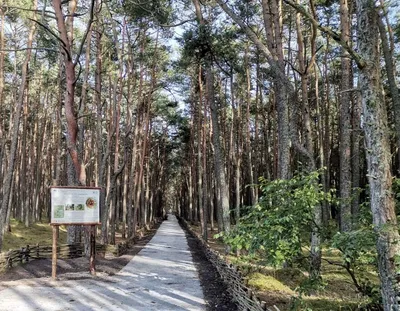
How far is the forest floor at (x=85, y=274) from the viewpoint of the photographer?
22.6 feet

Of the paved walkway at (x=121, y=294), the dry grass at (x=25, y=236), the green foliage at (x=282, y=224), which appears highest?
the green foliage at (x=282, y=224)

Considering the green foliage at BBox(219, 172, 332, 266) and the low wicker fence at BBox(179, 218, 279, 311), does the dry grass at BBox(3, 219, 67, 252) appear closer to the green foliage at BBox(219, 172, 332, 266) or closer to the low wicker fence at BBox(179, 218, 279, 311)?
the low wicker fence at BBox(179, 218, 279, 311)

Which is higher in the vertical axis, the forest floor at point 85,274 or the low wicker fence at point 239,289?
the low wicker fence at point 239,289

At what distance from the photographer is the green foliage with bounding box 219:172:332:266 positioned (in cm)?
395

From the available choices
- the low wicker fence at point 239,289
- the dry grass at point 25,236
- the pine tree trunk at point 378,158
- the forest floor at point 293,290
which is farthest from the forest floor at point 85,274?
the dry grass at point 25,236

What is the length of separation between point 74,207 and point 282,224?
593 centimetres

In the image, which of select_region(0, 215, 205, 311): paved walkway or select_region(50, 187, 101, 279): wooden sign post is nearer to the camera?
select_region(0, 215, 205, 311): paved walkway

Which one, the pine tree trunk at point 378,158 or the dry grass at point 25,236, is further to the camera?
the dry grass at point 25,236

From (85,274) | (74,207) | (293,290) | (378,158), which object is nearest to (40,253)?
(85,274)

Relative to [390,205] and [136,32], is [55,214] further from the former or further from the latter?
[136,32]

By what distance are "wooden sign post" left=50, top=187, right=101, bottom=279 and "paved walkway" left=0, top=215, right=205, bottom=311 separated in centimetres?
98

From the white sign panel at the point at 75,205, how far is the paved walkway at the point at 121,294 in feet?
4.54

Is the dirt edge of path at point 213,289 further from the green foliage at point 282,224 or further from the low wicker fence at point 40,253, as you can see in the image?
the low wicker fence at point 40,253

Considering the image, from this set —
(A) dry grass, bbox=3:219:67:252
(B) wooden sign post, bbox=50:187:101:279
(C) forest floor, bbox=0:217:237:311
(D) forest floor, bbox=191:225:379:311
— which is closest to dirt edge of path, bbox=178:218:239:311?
(C) forest floor, bbox=0:217:237:311
